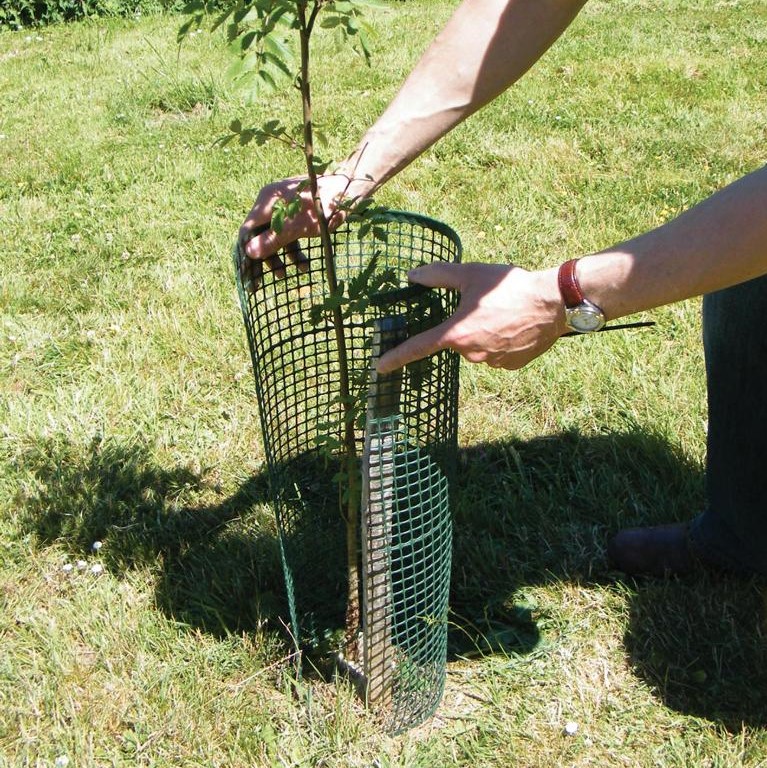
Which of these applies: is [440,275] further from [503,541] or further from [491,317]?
[503,541]

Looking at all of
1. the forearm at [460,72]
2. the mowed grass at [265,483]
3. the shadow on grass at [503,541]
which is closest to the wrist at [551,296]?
the forearm at [460,72]

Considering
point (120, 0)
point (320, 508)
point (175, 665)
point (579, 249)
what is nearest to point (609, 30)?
point (579, 249)

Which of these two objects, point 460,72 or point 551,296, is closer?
point 551,296

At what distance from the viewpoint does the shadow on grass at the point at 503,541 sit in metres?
2.10

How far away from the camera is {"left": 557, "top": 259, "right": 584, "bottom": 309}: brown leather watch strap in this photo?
5.11 ft

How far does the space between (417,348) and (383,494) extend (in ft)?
1.06

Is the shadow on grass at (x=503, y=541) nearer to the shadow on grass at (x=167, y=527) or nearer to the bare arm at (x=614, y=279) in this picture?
the shadow on grass at (x=167, y=527)

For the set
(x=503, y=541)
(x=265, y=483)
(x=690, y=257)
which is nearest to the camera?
(x=690, y=257)

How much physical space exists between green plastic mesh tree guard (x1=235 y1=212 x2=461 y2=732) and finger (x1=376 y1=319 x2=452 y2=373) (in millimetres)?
54

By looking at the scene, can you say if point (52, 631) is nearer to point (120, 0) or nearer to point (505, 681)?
point (505, 681)

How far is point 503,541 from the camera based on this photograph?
2.40m

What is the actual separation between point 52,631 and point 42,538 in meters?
0.36

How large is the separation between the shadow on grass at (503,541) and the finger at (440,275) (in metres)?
0.92

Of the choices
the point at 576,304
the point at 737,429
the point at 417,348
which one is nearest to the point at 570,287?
the point at 576,304
